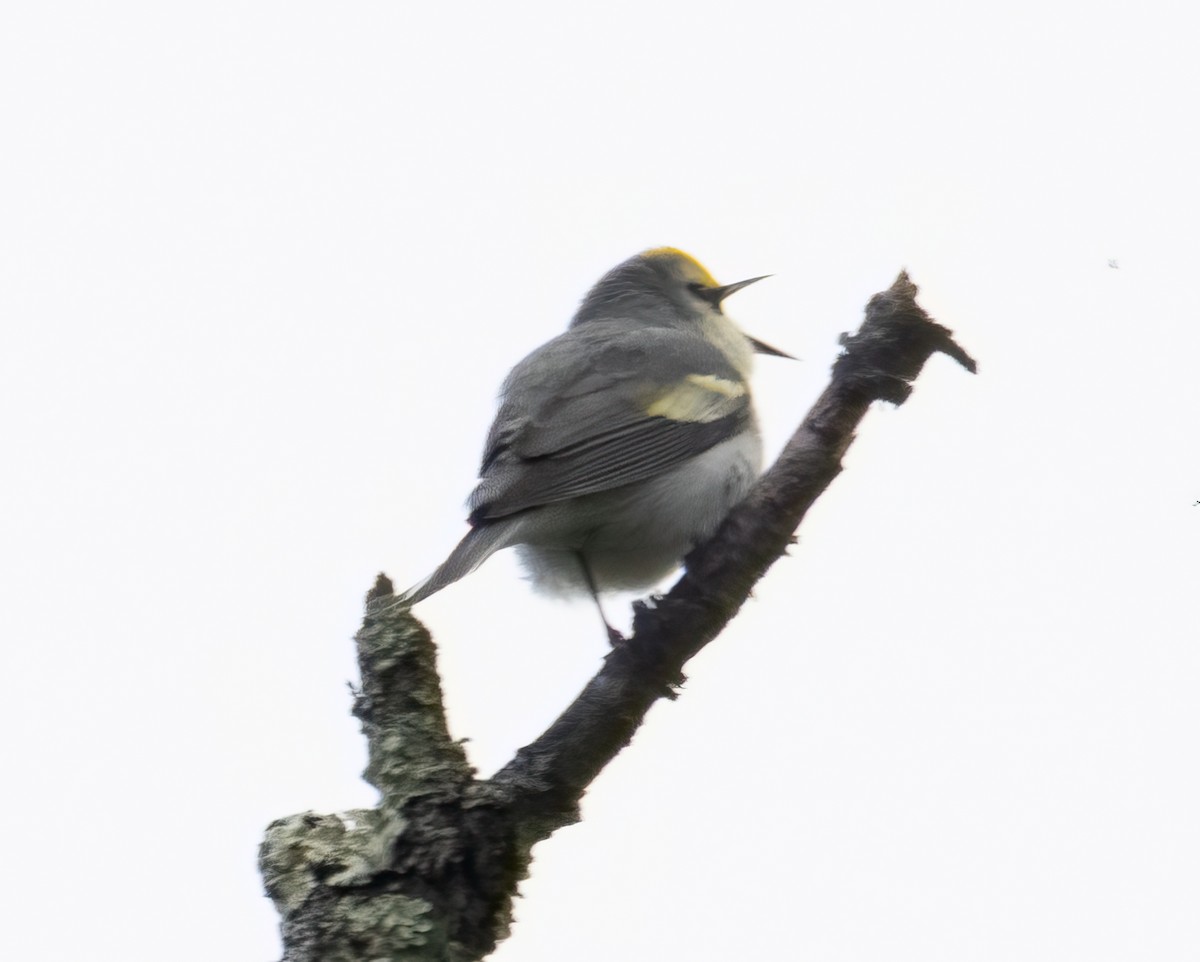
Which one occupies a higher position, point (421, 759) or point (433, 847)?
point (421, 759)

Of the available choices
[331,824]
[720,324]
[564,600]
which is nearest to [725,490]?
[564,600]

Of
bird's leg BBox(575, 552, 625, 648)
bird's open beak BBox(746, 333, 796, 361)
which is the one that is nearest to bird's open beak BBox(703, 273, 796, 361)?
bird's open beak BBox(746, 333, 796, 361)

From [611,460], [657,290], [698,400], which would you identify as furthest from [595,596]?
[657,290]

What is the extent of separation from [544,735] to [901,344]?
5.21 ft

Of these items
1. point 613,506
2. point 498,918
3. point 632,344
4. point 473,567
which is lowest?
point 498,918

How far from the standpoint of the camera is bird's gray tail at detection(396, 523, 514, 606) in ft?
13.4

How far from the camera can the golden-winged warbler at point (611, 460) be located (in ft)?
16.0

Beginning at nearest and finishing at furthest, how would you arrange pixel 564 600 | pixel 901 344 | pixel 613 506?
pixel 901 344, pixel 613 506, pixel 564 600

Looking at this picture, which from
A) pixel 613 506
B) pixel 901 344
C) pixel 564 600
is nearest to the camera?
pixel 901 344

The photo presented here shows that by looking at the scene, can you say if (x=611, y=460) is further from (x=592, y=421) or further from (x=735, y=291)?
(x=735, y=291)

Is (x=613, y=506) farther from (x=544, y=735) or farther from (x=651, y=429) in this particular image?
(x=544, y=735)

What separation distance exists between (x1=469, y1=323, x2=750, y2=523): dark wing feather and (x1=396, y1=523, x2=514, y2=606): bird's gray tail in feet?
0.23

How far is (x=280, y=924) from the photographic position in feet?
10.9

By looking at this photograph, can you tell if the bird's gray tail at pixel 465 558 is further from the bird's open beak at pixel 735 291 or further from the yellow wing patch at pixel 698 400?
the bird's open beak at pixel 735 291
